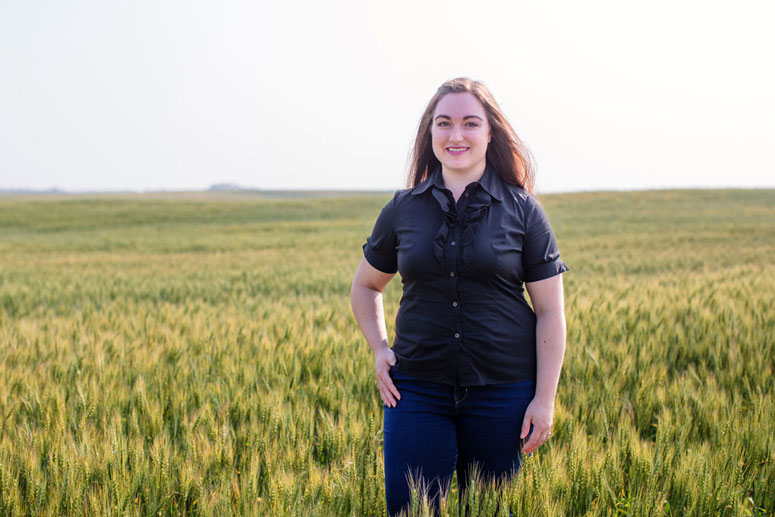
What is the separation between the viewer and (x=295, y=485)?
2.17 m

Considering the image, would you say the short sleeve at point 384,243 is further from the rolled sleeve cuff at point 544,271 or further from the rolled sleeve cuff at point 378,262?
the rolled sleeve cuff at point 544,271

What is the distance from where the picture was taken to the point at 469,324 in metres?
1.97

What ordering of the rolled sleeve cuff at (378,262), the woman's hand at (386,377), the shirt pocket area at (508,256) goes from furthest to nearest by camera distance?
the rolled sleeve cuff at (378,262), the woman's hand at (386,377), the shirt pocket area at (508,256)

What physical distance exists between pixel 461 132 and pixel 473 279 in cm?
52

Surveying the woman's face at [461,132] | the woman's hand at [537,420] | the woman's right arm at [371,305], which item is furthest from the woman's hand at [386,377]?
the woman's face at [461,132]

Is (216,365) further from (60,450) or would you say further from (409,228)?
(409,228)

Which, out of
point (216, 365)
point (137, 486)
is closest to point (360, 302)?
point (137, 486)

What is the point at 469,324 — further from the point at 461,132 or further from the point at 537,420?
the point at 461,132

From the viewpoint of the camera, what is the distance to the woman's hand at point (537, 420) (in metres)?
1.93

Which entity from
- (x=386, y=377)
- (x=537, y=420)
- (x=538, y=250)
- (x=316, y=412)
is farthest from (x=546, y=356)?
(x=316, y=412)

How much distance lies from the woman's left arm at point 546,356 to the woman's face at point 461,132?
51 cm

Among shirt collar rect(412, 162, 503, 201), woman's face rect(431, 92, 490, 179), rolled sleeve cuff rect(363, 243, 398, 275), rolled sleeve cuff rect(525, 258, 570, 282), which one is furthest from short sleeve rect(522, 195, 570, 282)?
rolled sleeve cuff rect(363, 243, 398, 275)

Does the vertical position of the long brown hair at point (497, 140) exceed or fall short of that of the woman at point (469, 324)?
it exceeds it

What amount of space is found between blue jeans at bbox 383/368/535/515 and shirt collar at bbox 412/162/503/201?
676 millimetres
